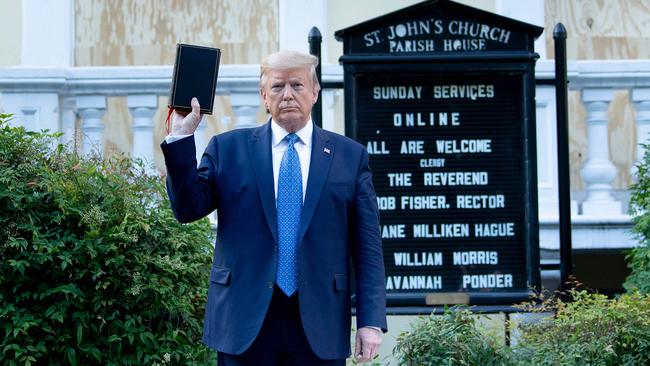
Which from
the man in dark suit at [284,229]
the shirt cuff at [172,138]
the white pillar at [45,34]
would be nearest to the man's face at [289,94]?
the man in dark suit at [284,229]

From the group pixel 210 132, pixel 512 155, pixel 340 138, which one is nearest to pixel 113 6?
pixel 210 132

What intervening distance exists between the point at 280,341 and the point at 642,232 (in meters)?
3.16

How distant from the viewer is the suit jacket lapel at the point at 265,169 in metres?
3.80

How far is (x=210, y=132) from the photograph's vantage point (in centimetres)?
799

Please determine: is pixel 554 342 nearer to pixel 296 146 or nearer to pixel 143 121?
pixel 296 146

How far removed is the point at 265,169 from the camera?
12.7 ft

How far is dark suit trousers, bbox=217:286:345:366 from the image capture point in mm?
3725

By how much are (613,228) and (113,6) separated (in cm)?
Result: 377

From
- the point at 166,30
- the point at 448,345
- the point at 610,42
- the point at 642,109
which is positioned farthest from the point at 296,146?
the point at 610,42

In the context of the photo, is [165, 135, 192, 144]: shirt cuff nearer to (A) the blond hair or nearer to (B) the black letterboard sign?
(A) the blond hair

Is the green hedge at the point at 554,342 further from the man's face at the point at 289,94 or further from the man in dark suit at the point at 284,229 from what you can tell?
the man's face at the point at 289,94

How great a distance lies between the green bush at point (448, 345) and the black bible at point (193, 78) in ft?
5.34

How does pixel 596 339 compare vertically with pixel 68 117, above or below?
below

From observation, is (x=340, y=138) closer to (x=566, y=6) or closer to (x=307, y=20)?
(x=307, y=20)
